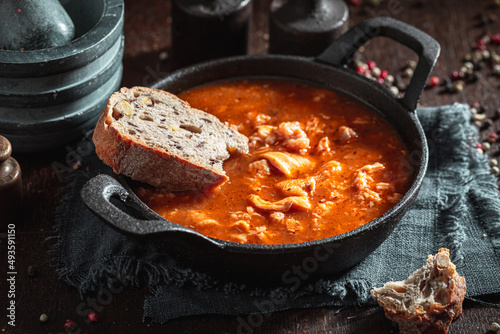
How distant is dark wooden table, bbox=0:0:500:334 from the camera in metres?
3.16

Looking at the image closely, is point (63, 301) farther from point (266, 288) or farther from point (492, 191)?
point (492, 191)

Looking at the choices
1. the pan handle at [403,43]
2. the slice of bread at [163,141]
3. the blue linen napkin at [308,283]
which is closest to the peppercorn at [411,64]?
the pan handle at [403,43]

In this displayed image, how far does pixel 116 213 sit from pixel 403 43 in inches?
81.1

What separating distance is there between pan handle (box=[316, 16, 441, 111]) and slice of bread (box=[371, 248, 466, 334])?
1039mm

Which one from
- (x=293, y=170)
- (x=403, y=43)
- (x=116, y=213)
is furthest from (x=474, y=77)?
(x=116, y=213)

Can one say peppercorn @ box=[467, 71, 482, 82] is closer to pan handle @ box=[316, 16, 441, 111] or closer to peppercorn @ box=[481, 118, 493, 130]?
peppercorn @ box=[481, 118, 493, 130]

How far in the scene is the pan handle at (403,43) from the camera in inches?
145

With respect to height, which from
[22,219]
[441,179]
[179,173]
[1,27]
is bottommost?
[22,219]

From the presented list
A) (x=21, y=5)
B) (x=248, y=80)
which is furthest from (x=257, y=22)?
(x=21, y=5)

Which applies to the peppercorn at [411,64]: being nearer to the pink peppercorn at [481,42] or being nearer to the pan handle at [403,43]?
the pink peppercorn at [481,42]

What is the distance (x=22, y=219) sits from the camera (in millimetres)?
3703

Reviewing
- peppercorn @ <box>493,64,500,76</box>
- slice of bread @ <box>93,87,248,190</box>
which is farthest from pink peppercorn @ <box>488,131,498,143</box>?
slice of bread @ <box>93,87,248,190</box>

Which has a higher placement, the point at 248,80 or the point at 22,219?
the point at 248,80

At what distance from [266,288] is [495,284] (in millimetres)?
1177
